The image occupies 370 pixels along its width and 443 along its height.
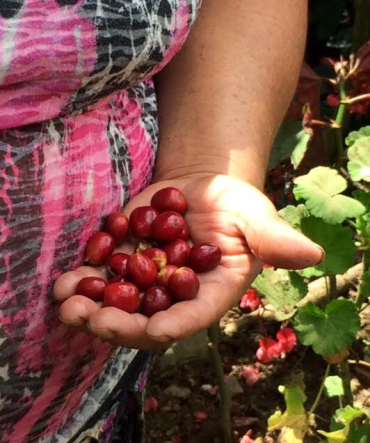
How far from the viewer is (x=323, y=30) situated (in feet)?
6.31

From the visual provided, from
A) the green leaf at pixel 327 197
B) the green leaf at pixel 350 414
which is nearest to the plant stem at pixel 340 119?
the green leaf at pixel 327 197

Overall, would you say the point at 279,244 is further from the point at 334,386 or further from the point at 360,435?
the point at 334,386

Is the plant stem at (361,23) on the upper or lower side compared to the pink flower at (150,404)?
upper

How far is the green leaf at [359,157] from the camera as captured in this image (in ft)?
4.06

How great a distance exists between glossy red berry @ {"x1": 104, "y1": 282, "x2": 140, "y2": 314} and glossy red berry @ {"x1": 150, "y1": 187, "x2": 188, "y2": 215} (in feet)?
0.36

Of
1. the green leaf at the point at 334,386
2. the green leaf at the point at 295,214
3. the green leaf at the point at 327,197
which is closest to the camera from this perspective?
the green leaf at the point at 327,197

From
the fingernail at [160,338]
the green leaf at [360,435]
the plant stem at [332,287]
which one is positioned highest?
the fingernail at [160,338]

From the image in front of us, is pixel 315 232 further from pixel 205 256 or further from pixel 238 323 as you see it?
pixel 238 323

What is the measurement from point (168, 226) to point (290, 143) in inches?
28.2

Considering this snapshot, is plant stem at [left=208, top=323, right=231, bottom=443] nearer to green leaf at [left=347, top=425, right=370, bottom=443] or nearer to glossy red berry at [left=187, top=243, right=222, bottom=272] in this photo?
green leaf at [left=347, top=425, right=370, bottom=443]

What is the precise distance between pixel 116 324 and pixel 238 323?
1.19 m

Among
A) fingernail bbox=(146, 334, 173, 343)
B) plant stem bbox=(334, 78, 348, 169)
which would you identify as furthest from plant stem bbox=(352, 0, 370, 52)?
fingernail bbox=(146, 334, 173, 343)

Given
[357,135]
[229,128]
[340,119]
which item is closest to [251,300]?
[340,119]

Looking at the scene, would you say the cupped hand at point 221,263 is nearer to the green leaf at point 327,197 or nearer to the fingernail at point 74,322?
the fingernail at point 74,322
